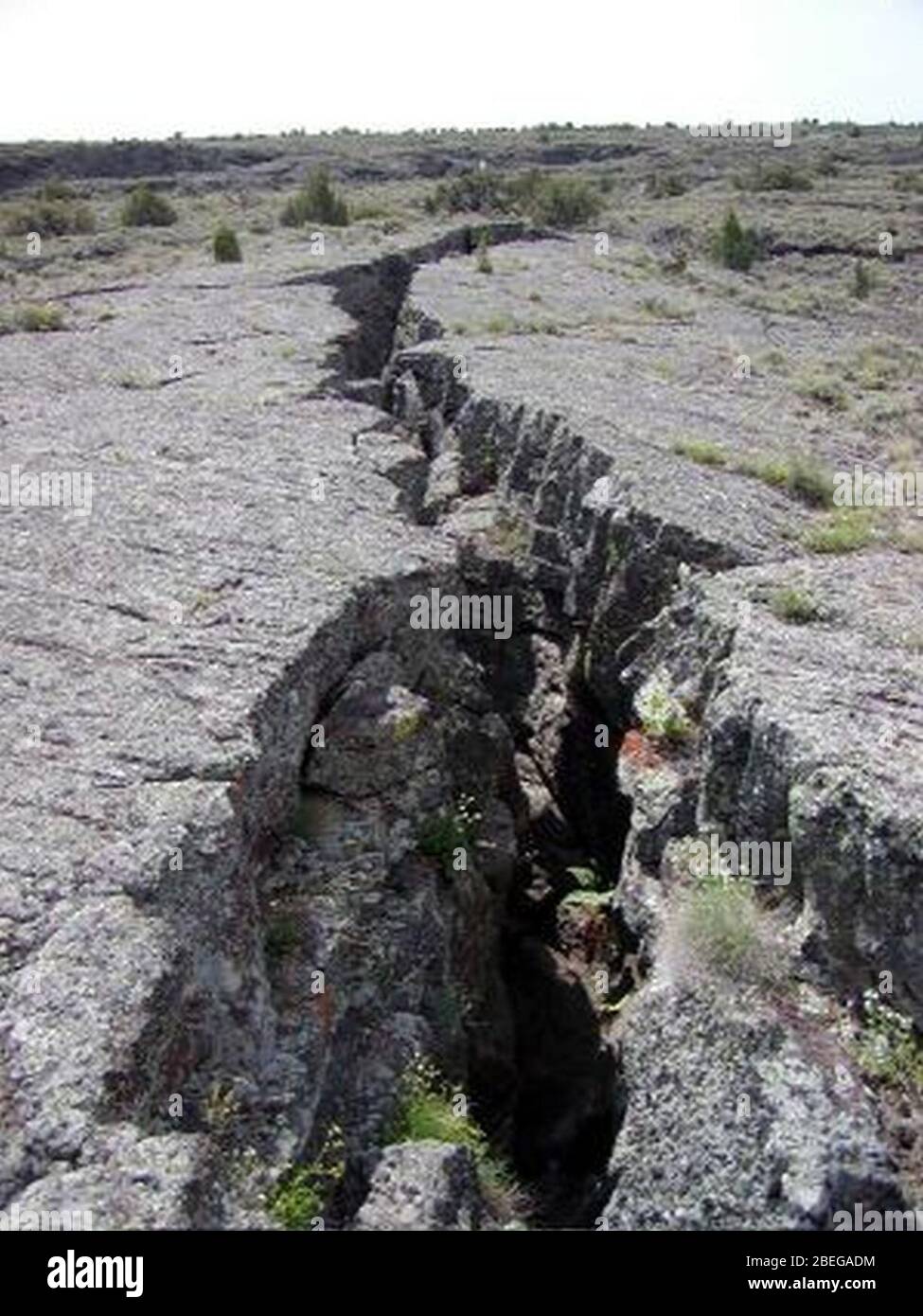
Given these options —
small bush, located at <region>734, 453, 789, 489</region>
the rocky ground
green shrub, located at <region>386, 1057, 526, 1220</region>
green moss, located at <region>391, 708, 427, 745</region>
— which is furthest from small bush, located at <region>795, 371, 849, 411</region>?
green shrub, located at <region>386, 1057, 526, 1220</region>

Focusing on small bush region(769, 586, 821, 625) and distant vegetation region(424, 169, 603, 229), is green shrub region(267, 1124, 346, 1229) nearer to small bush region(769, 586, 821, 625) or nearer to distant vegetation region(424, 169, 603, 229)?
small bush region(769, 586, 821, 625)

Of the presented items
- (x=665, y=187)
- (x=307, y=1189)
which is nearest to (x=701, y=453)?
(x=307, y=1189)

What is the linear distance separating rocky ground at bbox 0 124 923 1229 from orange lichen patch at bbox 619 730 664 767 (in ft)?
0.18

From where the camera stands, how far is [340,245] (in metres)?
30.7

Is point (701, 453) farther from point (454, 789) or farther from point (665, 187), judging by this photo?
point (665, 187)

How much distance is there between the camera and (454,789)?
11.8 meters

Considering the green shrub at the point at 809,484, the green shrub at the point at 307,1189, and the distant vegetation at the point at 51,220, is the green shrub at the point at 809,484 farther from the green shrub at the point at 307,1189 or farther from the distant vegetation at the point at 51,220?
the distant vegetation at the point at 51,220

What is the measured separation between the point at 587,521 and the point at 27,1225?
31.6ft

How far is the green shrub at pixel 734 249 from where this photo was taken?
3412cm

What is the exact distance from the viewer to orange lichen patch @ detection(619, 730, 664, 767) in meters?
10.7

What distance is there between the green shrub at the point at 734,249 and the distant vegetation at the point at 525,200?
7348 mm

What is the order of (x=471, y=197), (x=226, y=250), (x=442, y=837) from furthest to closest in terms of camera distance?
(x=471, y=197)
(x=226, y=250)
(x=442, y=837)

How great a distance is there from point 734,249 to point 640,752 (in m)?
26.2
